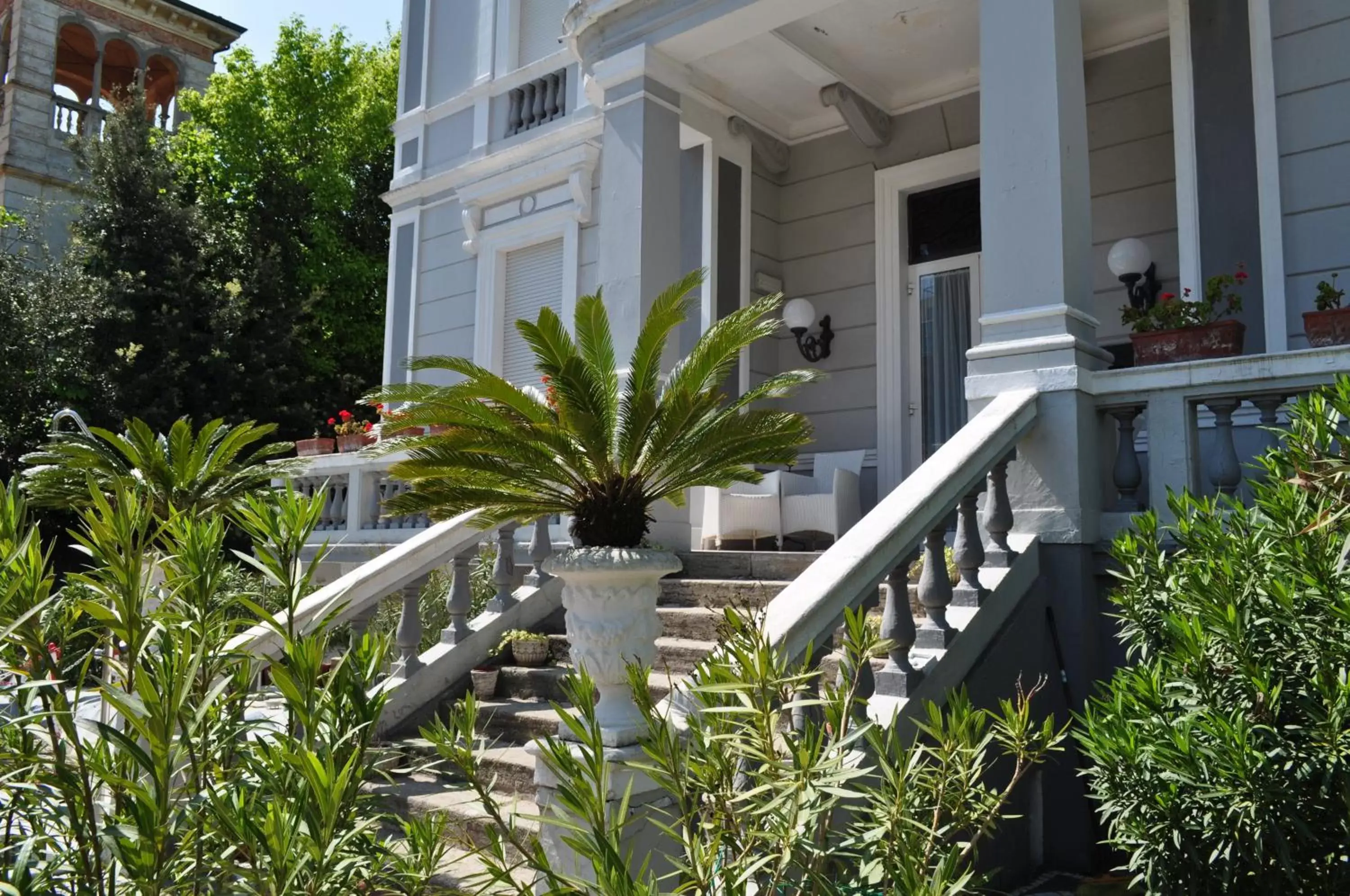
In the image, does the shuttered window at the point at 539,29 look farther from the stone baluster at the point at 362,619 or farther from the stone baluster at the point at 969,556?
the stone baluster at the point at 969,556

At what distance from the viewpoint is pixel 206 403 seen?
53.4 feet

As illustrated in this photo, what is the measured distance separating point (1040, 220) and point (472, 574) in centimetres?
445

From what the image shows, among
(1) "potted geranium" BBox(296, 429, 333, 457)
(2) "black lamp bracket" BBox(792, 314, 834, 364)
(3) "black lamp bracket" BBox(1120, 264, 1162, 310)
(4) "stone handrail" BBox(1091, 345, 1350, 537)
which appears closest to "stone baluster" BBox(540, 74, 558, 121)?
(2) "black lamp bracket" BBox(792, 314, 834, 364)

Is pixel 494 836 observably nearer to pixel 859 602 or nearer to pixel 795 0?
pixel 859 602

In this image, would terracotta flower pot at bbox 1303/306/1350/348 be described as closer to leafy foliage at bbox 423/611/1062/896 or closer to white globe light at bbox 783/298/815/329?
leafy foliage at bbox 423/611/1062/896

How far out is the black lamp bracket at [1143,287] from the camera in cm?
740

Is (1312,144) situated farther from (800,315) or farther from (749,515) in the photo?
(749,515)

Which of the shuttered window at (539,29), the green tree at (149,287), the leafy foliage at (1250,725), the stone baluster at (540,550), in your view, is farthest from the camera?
the green tree at (149,287)

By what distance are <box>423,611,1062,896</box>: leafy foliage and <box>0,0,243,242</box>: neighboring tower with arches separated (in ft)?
72.1

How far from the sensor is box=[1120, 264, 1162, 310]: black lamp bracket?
7.40m

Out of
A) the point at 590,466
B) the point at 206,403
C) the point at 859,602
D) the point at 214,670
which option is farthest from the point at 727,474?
the point at 206,403

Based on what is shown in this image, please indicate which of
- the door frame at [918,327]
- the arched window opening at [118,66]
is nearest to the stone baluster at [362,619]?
the door frame at [918,327]

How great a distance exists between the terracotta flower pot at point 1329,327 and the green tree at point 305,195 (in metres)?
15.2

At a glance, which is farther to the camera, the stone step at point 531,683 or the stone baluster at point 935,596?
the stone step at point 531,683
